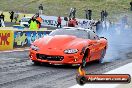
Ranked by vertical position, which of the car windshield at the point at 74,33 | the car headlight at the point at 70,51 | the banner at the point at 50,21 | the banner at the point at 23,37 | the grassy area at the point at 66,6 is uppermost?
the car windshield at the point at 74,33

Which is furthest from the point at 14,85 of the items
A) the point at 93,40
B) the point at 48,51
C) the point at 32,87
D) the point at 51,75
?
the point at 93,40

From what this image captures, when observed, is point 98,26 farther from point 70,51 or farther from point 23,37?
point 70,51

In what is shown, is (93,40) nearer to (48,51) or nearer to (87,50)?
(87,50)

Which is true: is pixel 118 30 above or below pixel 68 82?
below

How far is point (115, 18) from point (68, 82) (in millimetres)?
53162

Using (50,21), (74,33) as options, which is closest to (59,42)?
(74,33)

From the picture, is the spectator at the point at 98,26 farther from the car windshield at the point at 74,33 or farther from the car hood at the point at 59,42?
the car hood at the point at 59,42

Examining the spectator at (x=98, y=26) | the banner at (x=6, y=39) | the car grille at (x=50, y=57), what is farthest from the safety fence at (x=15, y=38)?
the spectator at (x=98, y=26)

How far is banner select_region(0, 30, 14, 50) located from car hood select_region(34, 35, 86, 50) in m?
6.08

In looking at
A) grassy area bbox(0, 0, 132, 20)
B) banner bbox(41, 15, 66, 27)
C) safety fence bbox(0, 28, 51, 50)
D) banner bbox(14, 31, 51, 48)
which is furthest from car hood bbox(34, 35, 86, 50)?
grassy area bbox(0, 0, 132, 20)

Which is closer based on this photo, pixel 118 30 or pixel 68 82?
pixel 68 82

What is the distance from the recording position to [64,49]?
438 inches

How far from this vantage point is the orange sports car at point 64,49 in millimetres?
11039

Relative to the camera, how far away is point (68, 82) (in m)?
8.16
